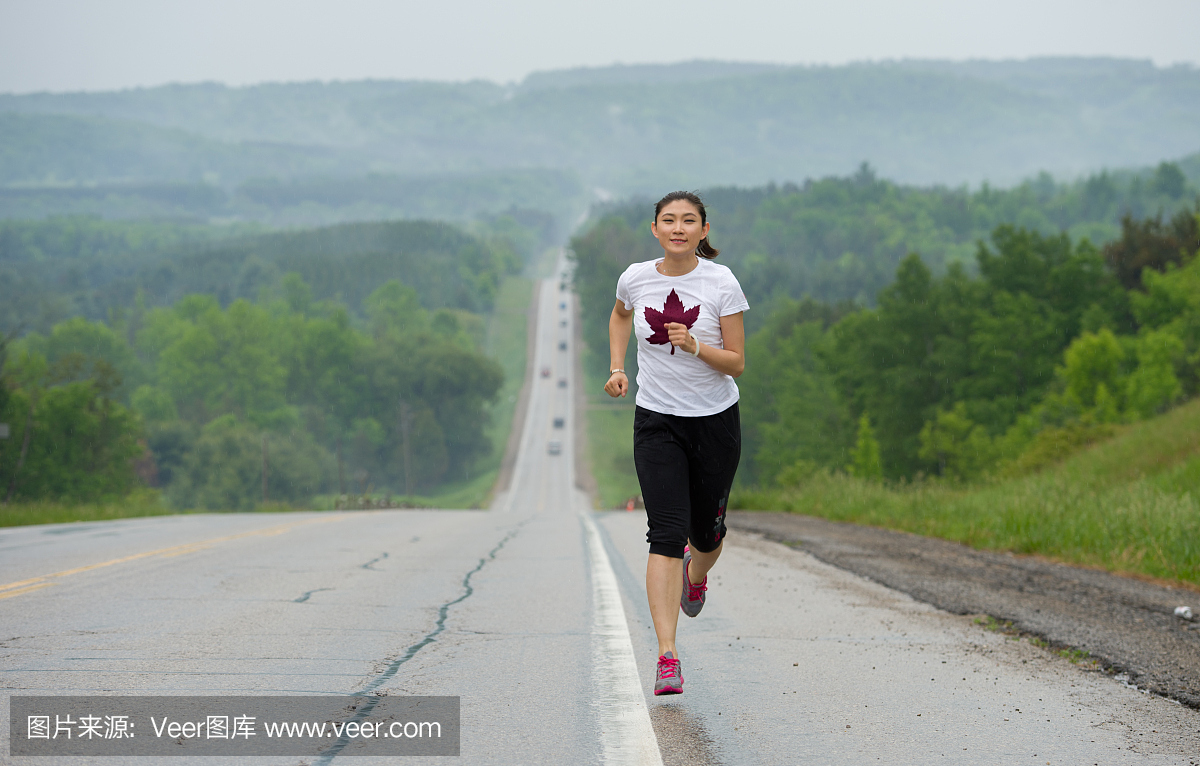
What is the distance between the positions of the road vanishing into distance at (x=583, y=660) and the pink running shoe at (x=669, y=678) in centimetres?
8

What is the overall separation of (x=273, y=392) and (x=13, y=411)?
178 feet

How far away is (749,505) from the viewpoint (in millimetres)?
25719

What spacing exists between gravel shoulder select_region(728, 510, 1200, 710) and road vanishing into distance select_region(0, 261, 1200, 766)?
1.02ft

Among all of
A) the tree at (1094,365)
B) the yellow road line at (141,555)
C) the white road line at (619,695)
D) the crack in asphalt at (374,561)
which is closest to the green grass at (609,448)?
the tree at (1094,365)

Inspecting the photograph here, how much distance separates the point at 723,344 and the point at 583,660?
1760 mm

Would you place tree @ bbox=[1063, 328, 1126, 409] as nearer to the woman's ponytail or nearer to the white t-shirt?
the woman's ponytail

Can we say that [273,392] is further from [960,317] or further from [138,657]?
[138,657]

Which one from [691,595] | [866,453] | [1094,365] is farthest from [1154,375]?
[691,595]

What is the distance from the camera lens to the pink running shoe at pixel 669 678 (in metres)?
4.38

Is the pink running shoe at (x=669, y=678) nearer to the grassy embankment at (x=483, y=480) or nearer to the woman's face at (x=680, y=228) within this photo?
the woman's face at (x=680, y=228)

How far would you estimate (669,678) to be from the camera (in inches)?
173

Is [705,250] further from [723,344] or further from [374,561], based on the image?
[374,561]

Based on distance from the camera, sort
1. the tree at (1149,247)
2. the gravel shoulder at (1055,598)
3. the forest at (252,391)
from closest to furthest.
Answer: the gravel shoulder at (1055,598), the tree at (1149,247), the forest at (252,391)

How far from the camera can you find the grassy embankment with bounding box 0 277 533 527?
19500 mm
